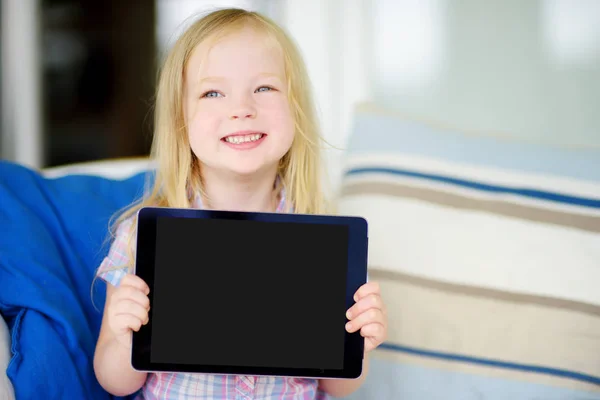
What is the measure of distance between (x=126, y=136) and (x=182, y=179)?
8.65ft

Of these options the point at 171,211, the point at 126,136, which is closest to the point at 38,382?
the point at 171,211

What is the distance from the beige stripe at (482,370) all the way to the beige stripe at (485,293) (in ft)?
0.37

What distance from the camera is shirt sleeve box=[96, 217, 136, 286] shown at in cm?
100

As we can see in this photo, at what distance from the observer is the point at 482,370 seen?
3.43 feet

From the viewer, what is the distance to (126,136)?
3.55 metres

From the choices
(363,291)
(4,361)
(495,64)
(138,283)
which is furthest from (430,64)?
(4,361)

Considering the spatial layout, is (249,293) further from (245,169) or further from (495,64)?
(495,64)

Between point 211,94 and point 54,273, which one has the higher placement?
point 211,94

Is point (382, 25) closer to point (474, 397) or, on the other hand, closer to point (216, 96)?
point (216, 96)

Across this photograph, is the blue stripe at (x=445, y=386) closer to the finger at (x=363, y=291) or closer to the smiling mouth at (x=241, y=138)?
the finger at (x=363, y=291)

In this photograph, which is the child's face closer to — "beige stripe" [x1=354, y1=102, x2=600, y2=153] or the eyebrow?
the eyebrow

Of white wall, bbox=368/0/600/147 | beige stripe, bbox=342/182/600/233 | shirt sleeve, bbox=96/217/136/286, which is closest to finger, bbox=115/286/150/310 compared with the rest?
shirt sleeve, bbox=96/217/136/286

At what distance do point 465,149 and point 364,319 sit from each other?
0.50 metres

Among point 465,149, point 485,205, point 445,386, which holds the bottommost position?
point 445,386
